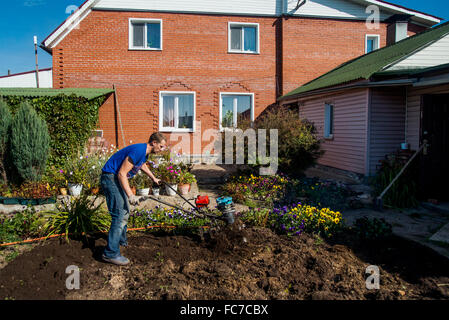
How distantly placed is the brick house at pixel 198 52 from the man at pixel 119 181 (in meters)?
9.92

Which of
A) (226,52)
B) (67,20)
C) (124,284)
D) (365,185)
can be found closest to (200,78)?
(226,52)

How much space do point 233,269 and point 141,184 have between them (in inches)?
160

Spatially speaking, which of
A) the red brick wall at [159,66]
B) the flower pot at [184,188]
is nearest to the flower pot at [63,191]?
the flower pot at [184,188]

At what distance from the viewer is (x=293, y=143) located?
8.50m

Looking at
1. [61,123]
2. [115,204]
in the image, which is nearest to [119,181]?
[115,204]

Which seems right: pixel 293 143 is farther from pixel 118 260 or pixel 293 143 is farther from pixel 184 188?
pixel 118 260

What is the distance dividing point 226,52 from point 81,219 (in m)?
11.2

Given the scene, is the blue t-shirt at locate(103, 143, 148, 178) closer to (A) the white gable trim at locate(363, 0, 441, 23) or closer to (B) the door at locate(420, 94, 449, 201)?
(B) the door at locate(420, 94, 449, 201)

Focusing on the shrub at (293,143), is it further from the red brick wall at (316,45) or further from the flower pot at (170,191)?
the red brick wall at (316,45)

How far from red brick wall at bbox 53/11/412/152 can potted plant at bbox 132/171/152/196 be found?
22.6ft

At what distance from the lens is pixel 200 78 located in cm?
1438

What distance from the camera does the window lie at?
12.3 m
